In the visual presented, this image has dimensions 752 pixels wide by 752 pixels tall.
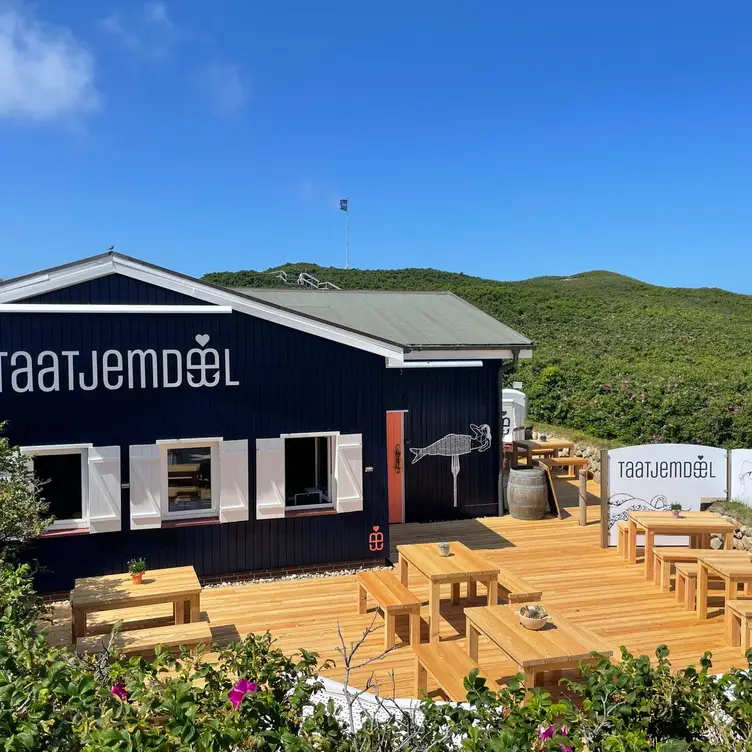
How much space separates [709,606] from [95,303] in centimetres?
783

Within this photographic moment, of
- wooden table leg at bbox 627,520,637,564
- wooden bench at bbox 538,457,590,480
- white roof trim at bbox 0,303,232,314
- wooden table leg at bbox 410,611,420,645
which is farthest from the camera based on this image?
wooden bench at bbox 538,457,590,480

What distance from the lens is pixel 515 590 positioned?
7.25 meters

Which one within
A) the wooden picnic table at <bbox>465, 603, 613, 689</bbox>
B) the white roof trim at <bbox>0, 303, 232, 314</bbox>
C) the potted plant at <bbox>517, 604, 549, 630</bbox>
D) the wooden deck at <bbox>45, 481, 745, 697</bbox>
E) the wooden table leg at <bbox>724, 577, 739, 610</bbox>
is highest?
the white roof trim at <bbox>0, 303, 232, 314</bbox>

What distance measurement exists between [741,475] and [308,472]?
5944 mm

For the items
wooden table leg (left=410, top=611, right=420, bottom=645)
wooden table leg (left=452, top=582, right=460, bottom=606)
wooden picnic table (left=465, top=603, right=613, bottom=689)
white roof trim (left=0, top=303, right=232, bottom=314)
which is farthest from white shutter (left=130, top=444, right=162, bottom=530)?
wooden picnic table (left=465, top=603, right=613, bottom=689)

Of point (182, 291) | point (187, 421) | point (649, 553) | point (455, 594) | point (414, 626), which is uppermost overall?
point (182, 291)

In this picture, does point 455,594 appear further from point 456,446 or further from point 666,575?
point 456,446

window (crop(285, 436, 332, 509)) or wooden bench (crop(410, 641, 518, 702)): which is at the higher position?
window (crop(285, 436, 332, 509))

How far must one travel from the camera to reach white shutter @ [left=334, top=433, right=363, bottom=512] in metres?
9.14

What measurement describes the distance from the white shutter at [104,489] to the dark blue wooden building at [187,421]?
0.6 inches

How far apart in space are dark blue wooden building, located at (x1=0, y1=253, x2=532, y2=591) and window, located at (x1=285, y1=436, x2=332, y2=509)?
22 millimetres

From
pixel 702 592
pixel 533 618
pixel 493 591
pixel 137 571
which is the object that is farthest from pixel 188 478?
pixel 702 592

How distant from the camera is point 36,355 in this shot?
26.4 ft

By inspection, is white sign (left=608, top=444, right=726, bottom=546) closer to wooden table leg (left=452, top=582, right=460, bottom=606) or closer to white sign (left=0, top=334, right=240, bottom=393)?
wooden table leg (left=452, top=582, right=460, bottom=606)
